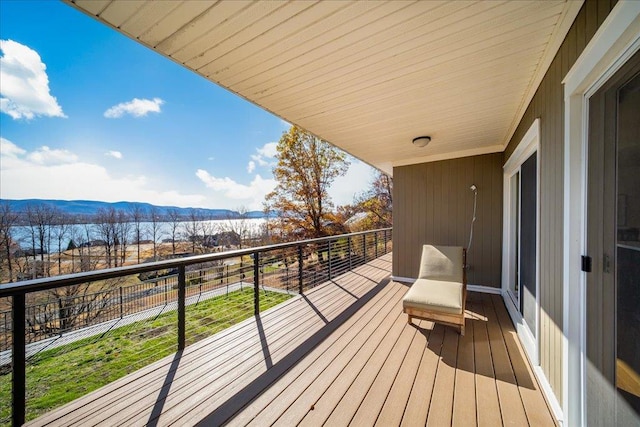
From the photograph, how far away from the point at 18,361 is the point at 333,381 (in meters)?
2.04

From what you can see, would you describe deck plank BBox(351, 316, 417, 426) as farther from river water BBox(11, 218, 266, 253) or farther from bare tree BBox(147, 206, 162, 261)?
bare tree BBox(147, 206, 162, 261)

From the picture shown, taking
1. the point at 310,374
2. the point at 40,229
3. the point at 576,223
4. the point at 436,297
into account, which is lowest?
the point at 310,374

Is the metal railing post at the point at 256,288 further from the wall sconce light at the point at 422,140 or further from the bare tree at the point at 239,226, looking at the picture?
the bare tree at the point at 239,226

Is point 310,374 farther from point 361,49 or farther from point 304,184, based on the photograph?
point 304,184

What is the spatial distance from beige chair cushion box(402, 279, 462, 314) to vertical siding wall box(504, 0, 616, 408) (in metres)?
0.76

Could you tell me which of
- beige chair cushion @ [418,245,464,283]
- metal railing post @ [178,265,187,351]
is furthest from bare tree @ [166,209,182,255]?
beige chair cushion @ [418,245,464,283]

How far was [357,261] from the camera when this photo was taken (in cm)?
614

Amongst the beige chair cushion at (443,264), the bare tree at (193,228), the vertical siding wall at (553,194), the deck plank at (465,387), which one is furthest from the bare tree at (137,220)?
the vertical siding wall at (553,194)

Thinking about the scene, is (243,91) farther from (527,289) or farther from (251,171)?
(251,171)

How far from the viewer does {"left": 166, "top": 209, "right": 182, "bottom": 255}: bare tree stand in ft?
53.6

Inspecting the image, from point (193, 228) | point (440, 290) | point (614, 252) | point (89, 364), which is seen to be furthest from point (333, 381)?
point (193, 228)

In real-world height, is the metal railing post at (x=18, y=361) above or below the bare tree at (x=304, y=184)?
below

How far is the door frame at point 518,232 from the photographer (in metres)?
1.98

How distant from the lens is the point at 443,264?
3.43 metres
